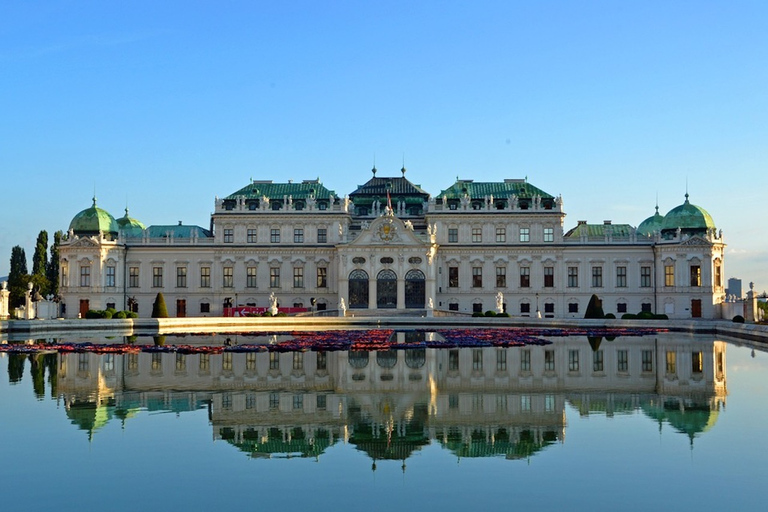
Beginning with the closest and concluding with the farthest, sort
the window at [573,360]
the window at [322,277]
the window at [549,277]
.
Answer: the window at [573,360] < the window at [549,277] < the window at [322,277]

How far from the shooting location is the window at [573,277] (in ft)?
282

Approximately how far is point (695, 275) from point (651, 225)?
775 centimetres

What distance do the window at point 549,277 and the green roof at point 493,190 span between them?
7.10 meters

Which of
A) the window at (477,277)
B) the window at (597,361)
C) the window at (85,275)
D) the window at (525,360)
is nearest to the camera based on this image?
the window at (525,360)

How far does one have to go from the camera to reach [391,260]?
82.9 m

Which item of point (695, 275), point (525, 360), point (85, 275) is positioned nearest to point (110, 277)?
point (85, 275)

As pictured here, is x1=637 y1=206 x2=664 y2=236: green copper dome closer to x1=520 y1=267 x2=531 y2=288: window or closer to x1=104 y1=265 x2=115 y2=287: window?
x1=520 y1=267 x2=531 y2=288: window

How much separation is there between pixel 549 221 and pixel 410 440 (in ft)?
229

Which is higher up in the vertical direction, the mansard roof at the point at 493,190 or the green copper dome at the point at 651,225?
the mansard roof at the point at 493,190

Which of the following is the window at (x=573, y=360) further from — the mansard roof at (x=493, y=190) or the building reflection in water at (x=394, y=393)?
the mansard roof at (x=493, y=190)

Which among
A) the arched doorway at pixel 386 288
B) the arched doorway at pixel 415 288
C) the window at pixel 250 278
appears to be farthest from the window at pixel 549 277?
the window at pixel 250 278

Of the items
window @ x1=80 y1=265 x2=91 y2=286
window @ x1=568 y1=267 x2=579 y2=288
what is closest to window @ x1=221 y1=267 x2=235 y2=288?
window @ x1=80 y1=265 x2=91 y2=286

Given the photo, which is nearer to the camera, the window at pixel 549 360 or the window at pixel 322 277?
the window at pixel 549 360

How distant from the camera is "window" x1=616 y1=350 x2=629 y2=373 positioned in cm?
3294
